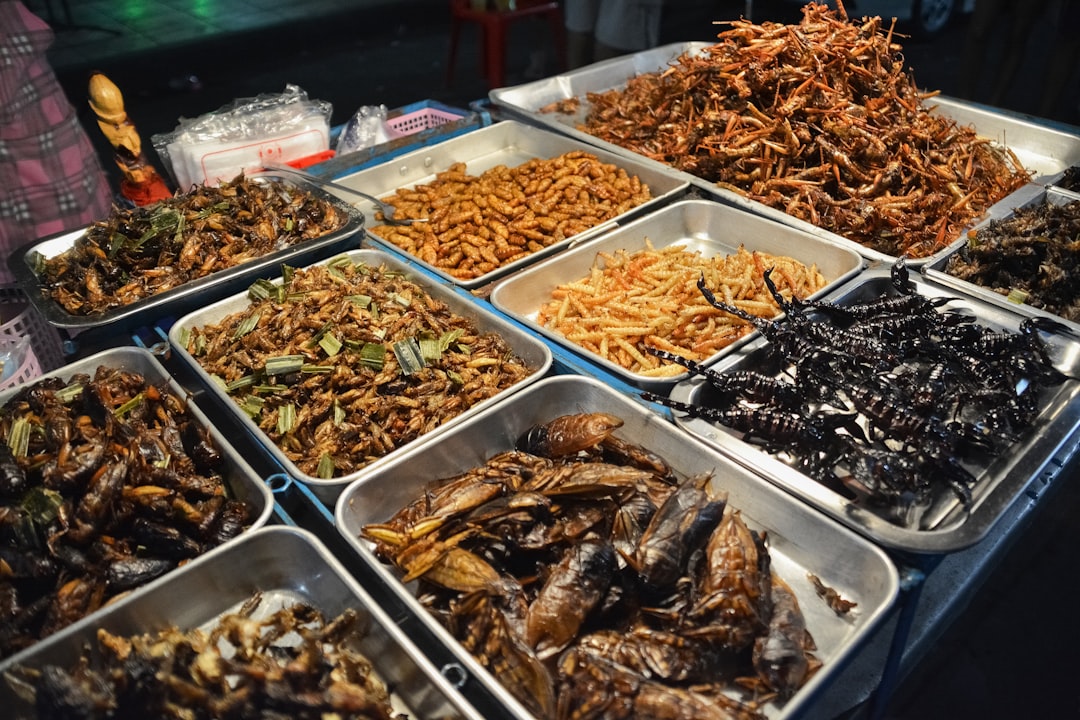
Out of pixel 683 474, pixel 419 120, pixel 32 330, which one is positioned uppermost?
pixel 419 120

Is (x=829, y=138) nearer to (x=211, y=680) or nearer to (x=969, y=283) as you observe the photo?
(x=969, y=283)

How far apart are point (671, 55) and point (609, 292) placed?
10.4 ft

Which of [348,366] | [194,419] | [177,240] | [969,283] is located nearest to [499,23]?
[177,240]

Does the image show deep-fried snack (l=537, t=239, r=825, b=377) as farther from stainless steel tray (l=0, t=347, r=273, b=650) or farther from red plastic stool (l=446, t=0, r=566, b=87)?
red plastic stool (l=446, t=0, r=566, b=87)

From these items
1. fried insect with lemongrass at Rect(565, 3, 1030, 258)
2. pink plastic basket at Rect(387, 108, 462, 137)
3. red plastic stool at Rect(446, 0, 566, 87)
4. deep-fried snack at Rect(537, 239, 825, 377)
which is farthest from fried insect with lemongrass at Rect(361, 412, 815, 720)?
red plastic stool at Rect(446, 0, 566, 87)

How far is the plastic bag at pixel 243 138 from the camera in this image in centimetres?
386

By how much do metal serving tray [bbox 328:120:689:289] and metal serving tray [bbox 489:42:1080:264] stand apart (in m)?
0.09

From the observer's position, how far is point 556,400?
252 cm

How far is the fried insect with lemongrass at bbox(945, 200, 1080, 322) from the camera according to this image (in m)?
3.05

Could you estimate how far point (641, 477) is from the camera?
6.81 ft

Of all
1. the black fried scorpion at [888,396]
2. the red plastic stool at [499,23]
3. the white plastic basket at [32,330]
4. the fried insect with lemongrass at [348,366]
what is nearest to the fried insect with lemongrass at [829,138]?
the black fried scorpion at [888,396]

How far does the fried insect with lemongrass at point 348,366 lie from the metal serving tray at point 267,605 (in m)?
0.32

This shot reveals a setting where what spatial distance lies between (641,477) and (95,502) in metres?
1.53

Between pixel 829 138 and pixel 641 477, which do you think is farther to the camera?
pixel 829 138
